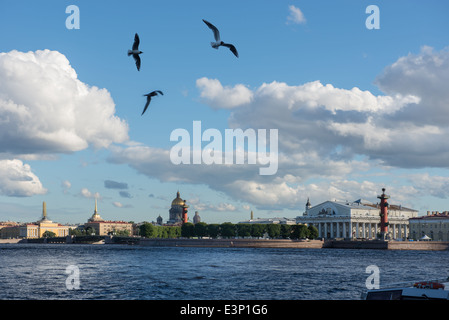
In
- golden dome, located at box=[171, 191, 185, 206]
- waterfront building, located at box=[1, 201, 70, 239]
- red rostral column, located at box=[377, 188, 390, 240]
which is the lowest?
waterfront building, located at box=[1, 201, 70, 239]

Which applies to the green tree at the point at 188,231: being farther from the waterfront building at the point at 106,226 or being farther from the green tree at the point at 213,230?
the waterfront building at the point at 106,226

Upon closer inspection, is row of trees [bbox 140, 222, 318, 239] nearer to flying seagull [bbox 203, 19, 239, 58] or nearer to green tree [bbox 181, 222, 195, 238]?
green tree [bbox 181, 222, 195, 238]

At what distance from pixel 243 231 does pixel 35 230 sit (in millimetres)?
90052

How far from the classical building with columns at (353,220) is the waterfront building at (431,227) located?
7859 mm

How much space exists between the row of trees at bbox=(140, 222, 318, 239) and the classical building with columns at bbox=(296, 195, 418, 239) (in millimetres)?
17042

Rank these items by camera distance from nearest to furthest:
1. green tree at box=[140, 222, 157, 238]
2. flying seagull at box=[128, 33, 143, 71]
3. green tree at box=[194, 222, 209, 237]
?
flying seagull at box=[128, 33, 143, 71]
green tree at box=[194, 222, 209, 237]
green tree at box=[140, 222, 157, 238]

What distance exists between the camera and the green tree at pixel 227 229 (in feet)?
342

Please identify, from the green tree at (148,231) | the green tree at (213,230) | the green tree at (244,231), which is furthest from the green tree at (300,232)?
the green tree at (148,231)

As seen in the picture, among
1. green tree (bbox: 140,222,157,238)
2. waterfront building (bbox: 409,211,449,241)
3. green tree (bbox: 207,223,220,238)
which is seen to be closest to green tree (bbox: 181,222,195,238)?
green tree (bbox: 207,223,220,238)

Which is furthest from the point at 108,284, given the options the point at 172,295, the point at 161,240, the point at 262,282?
the point at 161,240

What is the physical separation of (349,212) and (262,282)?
91864mm

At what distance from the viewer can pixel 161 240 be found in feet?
339

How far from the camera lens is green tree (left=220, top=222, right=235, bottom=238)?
104 meters
